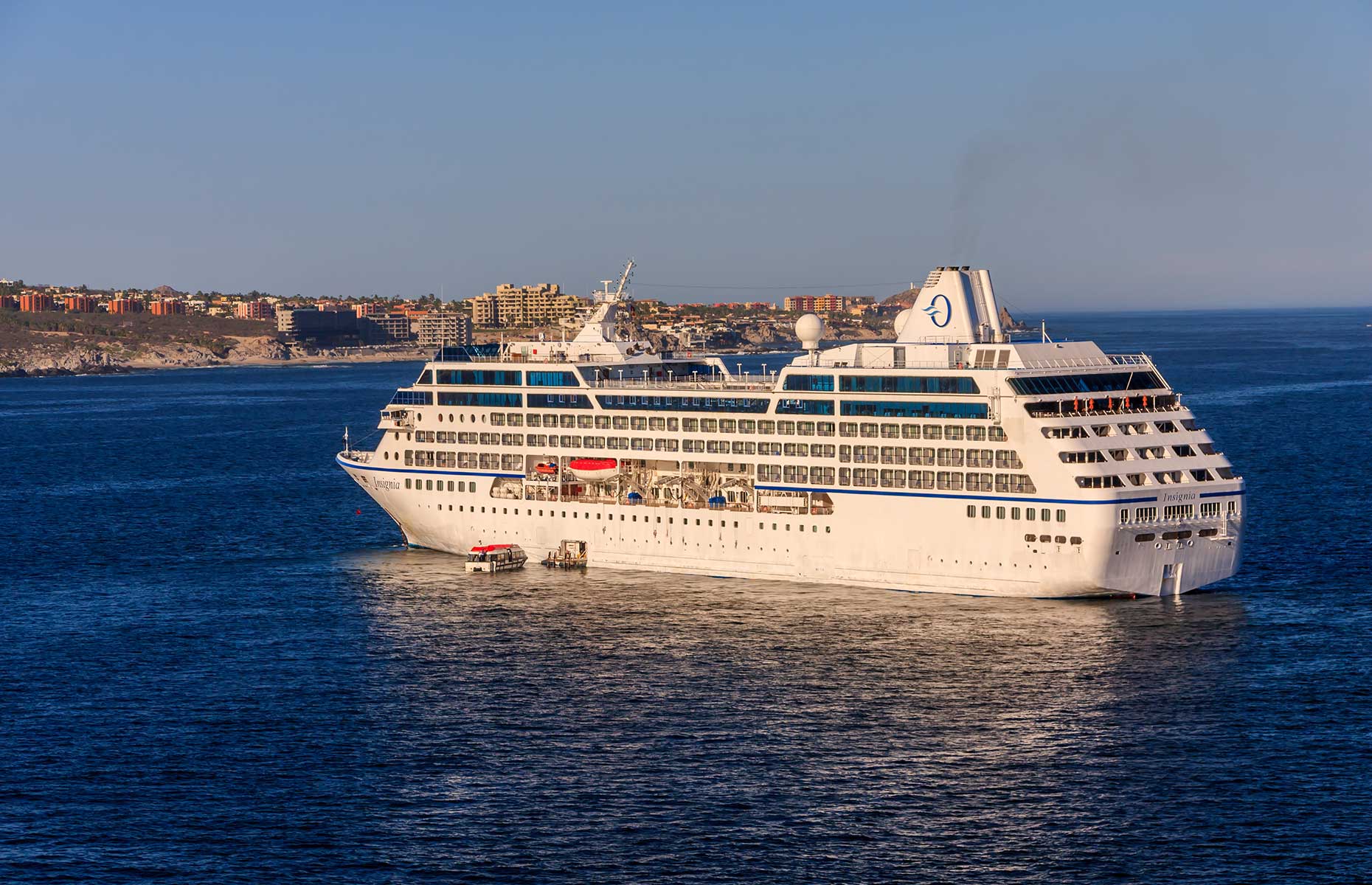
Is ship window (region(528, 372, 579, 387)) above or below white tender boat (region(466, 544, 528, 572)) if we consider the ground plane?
above

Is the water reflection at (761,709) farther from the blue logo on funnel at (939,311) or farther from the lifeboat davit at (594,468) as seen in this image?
the blue logo on funnel at (939,311)

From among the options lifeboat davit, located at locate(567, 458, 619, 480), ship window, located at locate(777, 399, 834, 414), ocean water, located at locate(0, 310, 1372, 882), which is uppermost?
ship window, located at locate(777, 399, 834, 414)

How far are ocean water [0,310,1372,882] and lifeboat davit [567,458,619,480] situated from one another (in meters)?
4.64

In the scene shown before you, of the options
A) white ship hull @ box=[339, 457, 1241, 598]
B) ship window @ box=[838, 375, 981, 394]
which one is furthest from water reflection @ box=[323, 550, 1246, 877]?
ship window @ box=[838, 375, 981, 394]

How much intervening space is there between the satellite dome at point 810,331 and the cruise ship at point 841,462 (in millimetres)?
199

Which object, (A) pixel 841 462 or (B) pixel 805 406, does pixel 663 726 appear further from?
(B) pixel 805 406

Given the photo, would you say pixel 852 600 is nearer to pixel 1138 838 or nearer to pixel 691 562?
pixel 691 562

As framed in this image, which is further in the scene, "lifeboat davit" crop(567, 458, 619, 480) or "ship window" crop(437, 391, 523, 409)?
"ship window" crop(437, 391, 523, 409)

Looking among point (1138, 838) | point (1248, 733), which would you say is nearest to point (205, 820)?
point (1138, 838)

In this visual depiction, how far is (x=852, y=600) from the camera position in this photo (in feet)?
179

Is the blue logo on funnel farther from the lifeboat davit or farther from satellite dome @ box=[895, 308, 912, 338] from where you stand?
the lifeboat davit

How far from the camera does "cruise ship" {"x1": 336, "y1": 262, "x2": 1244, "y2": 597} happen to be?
52812mm

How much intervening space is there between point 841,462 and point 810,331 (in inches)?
372

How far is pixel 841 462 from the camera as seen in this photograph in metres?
57.3
